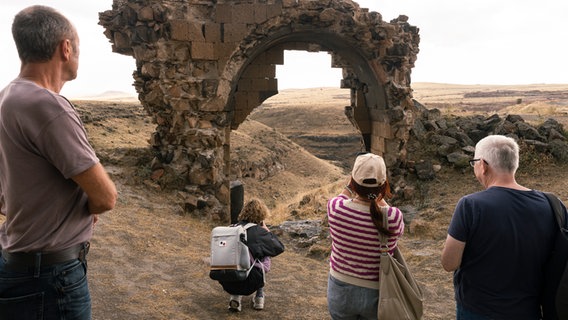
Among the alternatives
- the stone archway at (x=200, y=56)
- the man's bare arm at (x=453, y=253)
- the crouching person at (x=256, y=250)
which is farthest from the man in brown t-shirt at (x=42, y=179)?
the stone archway at (x=200, y=56)

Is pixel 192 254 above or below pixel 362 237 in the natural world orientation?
below

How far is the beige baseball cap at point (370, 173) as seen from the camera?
3373mm

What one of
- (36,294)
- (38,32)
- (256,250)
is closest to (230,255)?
(256,250)

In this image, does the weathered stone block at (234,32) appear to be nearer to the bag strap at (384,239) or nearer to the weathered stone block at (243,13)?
the weathered stone block at (243,13)

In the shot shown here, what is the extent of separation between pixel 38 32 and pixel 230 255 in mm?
3289

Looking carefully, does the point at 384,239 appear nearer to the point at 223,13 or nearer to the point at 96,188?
the point at 96,188

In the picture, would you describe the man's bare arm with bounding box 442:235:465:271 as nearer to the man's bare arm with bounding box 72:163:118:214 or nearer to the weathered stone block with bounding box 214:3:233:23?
the man's bare arm with bounding box 72:163:118:214

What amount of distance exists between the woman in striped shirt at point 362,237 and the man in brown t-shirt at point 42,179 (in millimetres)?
1676

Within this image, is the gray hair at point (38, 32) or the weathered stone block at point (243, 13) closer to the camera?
the gray hair at point (38, 32)

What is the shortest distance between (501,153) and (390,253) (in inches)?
40.4

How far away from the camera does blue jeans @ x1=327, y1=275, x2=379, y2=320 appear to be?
3.34 m

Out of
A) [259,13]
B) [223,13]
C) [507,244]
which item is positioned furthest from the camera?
[259,13]

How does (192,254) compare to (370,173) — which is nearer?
(370,173)

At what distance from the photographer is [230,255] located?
5141 millimetres
